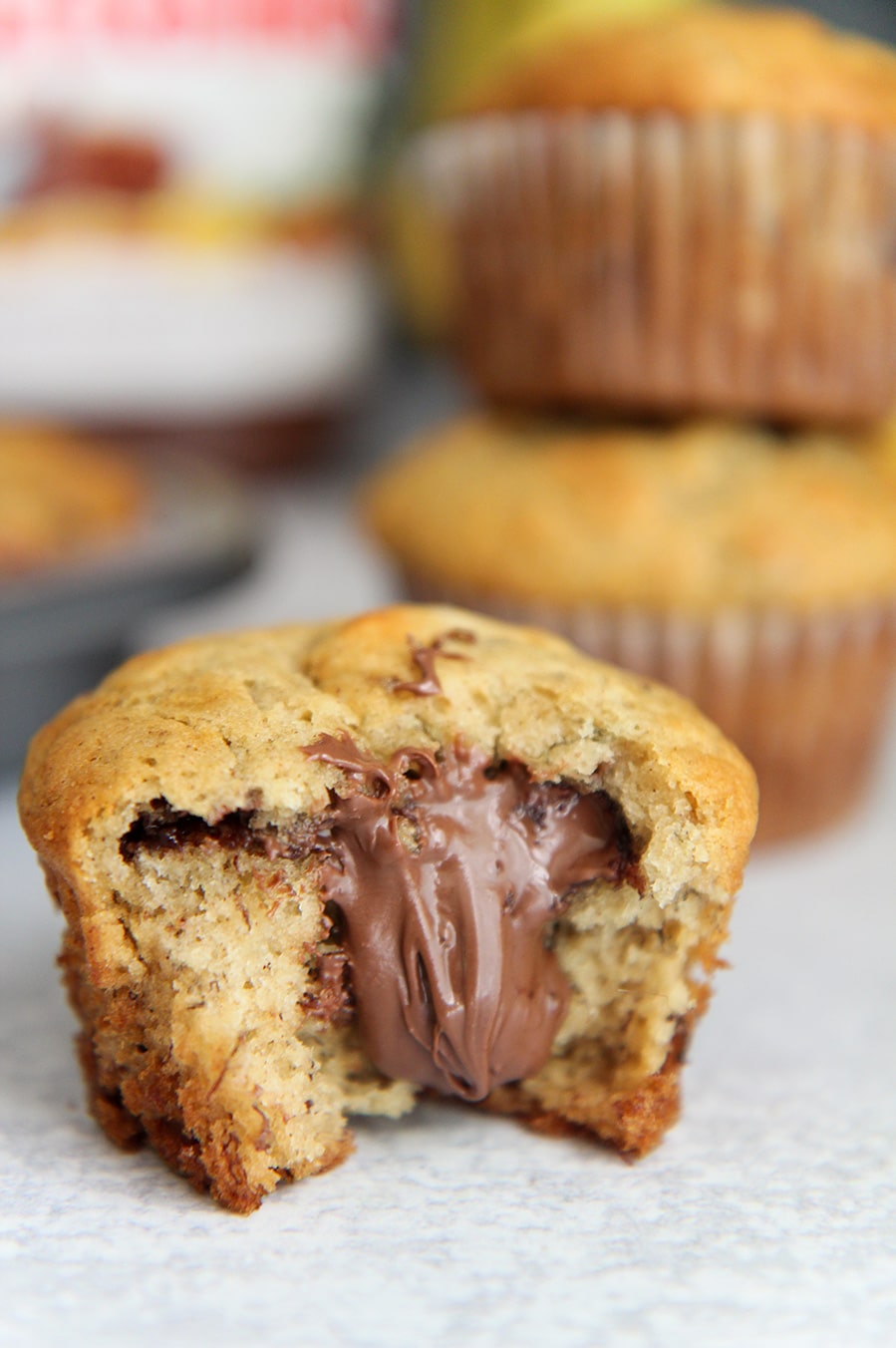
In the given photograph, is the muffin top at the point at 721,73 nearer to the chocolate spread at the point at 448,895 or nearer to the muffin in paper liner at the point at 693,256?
the muffin in paper liner at the point at 693,256

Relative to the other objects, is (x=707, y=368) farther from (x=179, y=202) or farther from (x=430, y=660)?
(x=179, y=202)

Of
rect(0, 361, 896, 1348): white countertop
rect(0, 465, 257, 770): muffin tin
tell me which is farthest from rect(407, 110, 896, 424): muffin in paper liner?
rect(0, 361, 896, 1348): white countertop

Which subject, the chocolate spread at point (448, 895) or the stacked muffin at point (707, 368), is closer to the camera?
the chocolate spread at point (448, 895)

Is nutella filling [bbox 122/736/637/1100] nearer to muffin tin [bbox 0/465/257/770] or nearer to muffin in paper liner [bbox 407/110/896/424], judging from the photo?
muffin tin [bbox 0/465/257/770]

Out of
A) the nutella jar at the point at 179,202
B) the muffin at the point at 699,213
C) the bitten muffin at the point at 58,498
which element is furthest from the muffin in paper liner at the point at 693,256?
the nutella jar at the point at 179,202

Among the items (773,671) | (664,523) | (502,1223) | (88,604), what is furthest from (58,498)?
(502,1223)
